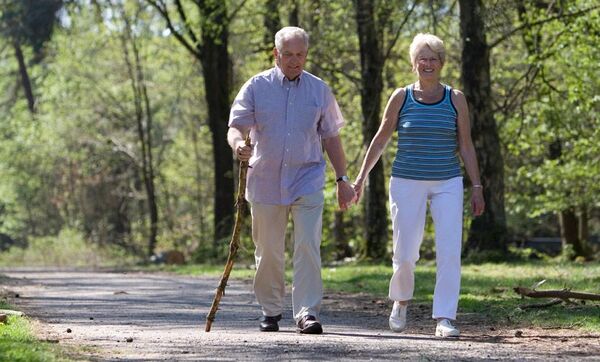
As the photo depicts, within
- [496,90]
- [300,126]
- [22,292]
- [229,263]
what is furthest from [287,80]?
[496,90]

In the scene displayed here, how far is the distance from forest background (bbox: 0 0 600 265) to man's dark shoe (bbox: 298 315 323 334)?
10174mm

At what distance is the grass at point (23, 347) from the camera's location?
7.26m

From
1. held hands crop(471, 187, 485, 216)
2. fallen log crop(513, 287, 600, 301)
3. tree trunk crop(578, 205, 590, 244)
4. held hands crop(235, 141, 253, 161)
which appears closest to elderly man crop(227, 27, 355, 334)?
held hands crop(235, 141, 253, 161)

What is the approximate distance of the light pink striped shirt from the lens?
31.0ft

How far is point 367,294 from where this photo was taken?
14531 millimetres

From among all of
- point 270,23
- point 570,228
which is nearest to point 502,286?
point 270,23

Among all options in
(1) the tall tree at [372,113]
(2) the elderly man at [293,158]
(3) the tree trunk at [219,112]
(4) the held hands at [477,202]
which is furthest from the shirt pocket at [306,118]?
(3) the tree trunk at [219,112]

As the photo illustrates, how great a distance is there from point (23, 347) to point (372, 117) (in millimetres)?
16076

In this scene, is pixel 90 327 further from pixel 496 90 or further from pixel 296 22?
pixel 496 90

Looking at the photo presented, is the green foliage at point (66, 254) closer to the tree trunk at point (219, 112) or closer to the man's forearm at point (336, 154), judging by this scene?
the tree trunk at point (219, 112)

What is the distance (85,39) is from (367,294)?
35409 millimetres

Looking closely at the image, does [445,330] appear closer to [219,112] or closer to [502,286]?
[502,286]

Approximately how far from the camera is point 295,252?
31.5 feet

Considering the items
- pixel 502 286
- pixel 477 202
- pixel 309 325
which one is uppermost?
pixel 477 202
